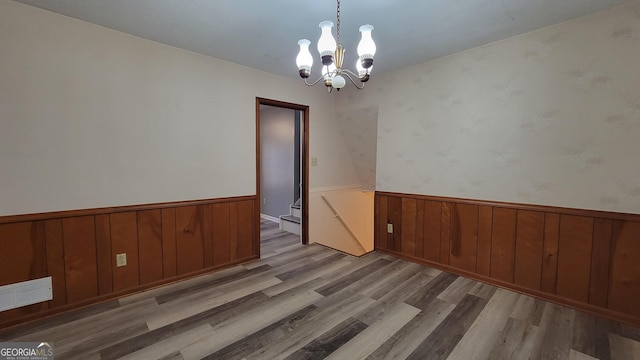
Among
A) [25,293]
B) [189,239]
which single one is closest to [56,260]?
[25,293]

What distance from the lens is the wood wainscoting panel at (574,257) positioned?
2.15 metres

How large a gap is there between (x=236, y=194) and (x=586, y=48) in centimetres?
349

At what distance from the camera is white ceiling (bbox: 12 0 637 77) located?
185 centimetres

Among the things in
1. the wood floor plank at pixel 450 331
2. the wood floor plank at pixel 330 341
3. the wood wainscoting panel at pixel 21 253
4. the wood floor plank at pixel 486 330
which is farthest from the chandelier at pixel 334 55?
the wood wainscoting panel at pixel 21 253

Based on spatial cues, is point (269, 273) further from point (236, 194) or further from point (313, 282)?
point (236, 194)

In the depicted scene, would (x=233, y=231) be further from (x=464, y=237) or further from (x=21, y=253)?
(x=464, y=237)

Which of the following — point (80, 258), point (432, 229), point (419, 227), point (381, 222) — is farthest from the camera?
point (381, 222)

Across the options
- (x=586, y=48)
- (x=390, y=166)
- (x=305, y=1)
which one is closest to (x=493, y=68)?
(x=586, y=48)

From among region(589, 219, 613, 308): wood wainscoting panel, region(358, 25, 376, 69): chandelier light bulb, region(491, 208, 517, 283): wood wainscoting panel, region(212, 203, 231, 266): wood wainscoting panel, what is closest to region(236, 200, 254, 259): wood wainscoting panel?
region(212, 203, 231, 266): wood wainscoting panel

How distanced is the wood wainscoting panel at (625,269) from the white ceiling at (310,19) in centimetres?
168

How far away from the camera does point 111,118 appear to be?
2.24 metres

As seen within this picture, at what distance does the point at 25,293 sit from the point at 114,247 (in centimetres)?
58

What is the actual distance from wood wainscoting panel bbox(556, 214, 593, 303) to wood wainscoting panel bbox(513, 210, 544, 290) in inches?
5.3

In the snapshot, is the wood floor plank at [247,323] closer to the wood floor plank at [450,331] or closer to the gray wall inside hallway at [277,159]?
the wood floor plank at [450,331]
